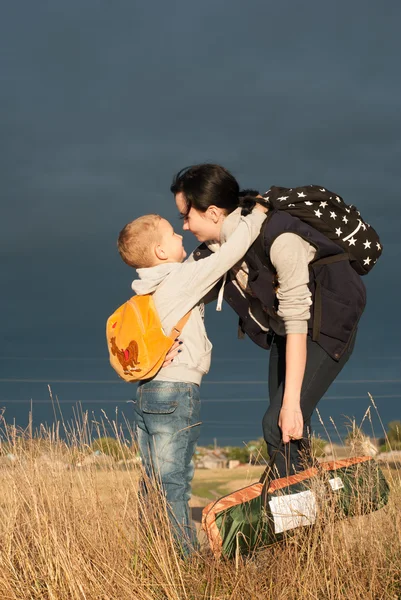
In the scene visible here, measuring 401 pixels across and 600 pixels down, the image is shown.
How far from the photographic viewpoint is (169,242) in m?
3.68

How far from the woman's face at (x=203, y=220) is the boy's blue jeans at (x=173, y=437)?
0.74 metres

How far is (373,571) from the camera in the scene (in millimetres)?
3418

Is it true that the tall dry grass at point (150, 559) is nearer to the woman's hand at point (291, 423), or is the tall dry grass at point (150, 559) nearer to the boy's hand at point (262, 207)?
the woman's hand at point (291, 423)

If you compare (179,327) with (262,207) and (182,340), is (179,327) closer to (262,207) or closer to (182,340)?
(182,340)

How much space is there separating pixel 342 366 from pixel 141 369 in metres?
0.97

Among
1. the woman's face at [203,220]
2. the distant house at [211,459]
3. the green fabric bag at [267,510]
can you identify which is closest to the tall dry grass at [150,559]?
the green fabric bag at [267,510]

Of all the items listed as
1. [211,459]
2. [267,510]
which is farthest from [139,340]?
[211,459]

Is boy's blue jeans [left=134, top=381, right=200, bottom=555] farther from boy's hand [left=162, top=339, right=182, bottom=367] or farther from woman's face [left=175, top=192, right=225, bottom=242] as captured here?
woman's face [left=175, top=192, right=225, bottom=242]

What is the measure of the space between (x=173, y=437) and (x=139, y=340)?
1.61ft

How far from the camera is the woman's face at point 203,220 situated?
3.57 meters

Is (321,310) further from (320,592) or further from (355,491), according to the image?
(320,592)

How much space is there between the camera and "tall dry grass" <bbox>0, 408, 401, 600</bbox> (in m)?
3.44

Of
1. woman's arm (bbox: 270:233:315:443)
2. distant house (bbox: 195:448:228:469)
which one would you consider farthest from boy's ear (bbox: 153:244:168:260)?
distant house (bbox: 195:448:228:469)

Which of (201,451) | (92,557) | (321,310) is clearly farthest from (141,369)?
(201,451)
